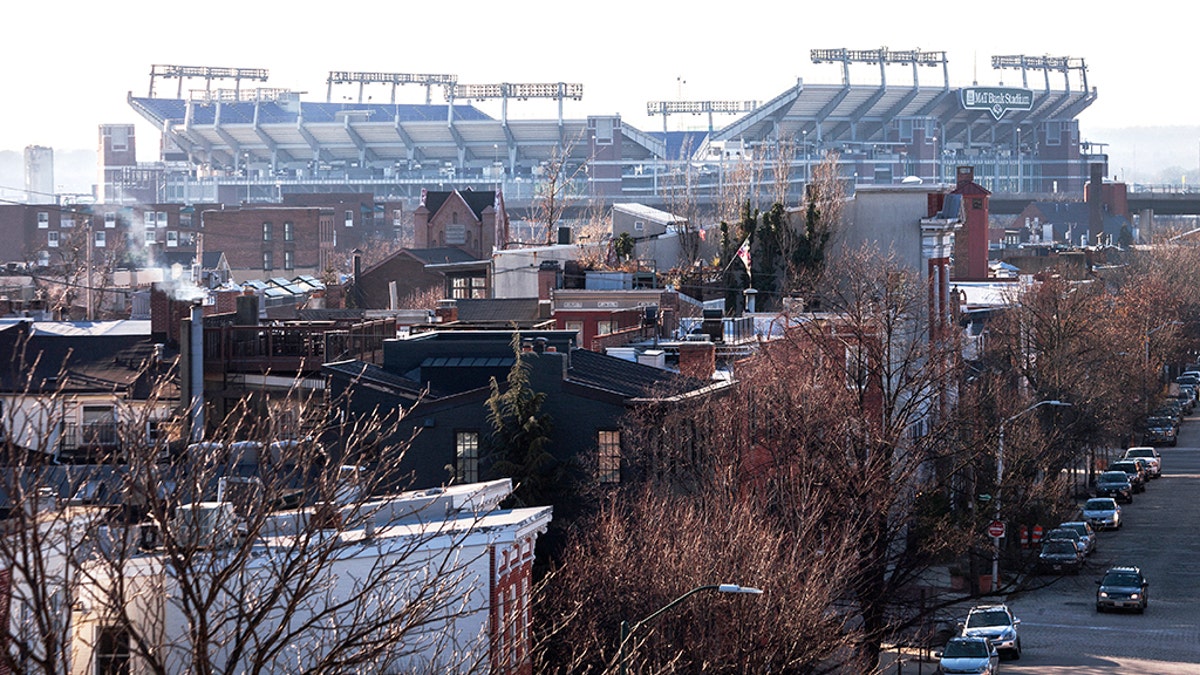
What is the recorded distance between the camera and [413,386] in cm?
3925

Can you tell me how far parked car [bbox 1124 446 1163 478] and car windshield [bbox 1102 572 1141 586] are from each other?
25.7 meters

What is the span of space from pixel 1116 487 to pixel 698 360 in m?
26.4

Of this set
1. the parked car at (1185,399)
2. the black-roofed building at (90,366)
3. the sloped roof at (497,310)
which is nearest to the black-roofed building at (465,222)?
the parked car at (1185,399)

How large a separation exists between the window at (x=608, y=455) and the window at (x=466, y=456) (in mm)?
2464

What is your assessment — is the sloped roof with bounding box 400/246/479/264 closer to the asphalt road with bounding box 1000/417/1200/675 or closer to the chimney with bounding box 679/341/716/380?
the asphalt road with bounding box 1000/417/1200/675

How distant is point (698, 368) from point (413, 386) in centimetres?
724

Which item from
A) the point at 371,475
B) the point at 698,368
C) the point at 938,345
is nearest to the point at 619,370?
the point at 698,368

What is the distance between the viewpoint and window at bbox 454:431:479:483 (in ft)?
118

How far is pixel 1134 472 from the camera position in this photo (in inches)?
2611

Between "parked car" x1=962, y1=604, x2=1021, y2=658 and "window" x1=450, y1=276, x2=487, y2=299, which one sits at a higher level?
"window" x1=450, y1=276, x2=487, y2=299

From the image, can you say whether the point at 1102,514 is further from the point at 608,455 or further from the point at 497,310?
the point at 608,455

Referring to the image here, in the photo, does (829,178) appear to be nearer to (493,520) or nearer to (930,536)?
(930,536)

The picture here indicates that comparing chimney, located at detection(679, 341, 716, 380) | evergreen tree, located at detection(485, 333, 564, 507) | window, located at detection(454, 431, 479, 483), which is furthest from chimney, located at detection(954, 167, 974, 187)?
evergreen tree, located at detection(485, 333, 564, 507)

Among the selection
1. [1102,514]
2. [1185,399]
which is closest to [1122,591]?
[1102,514]
